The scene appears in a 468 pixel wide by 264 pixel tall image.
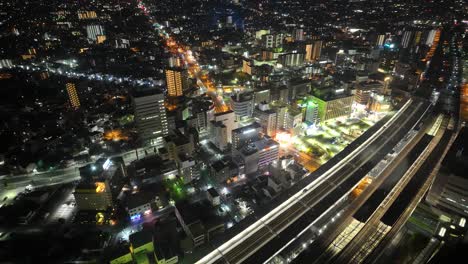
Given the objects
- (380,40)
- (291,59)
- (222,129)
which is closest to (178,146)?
(222,129)

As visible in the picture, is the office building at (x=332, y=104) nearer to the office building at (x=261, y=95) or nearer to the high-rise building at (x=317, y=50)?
the office building at (x=261, y=95)

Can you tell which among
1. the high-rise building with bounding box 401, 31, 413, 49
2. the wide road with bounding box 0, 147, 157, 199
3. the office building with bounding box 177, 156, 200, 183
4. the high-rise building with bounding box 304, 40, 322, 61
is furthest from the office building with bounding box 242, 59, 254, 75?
the high-rise building with bounding box 401, 31, 413, 49

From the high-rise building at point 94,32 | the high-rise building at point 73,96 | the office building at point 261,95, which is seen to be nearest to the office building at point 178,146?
the office building at point 261,95

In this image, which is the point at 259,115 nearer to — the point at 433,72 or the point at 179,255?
the point at 179,255

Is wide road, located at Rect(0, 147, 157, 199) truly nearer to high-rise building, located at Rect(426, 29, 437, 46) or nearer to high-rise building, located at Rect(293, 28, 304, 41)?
high-rise building, located at Rect(293, 28, 304, 41)

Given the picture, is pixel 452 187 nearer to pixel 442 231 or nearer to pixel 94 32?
pixel 442 231
